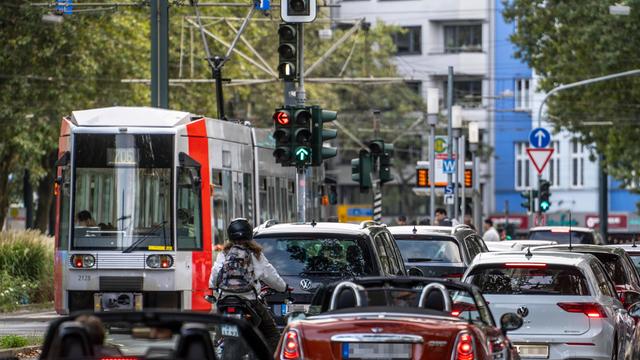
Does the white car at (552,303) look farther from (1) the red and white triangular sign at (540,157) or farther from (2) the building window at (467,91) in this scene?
(2) the building window at (467,91)

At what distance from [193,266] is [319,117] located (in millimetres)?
3239

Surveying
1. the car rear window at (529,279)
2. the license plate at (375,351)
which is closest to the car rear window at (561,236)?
the car rear window at (529,279)

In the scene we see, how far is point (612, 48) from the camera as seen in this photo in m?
46.0

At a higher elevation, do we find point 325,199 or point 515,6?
point 515,6

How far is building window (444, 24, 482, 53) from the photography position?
8406 cm

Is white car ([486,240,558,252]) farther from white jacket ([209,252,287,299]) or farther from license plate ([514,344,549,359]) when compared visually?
white jacket ([209,252,287,299])

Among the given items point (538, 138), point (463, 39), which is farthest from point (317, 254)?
point (463, 39)

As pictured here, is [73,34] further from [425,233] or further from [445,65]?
[445,65]

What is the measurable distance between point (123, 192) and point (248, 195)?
17.0 ft

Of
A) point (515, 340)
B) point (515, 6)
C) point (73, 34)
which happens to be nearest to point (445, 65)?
point (515, 6)

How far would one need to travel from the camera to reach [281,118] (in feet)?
77.2

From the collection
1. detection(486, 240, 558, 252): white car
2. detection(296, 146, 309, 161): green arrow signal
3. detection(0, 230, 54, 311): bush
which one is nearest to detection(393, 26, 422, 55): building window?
detection(0, 230, 54, 311): bush

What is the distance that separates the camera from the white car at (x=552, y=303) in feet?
48.0

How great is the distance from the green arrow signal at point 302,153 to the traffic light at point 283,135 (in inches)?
4.7
